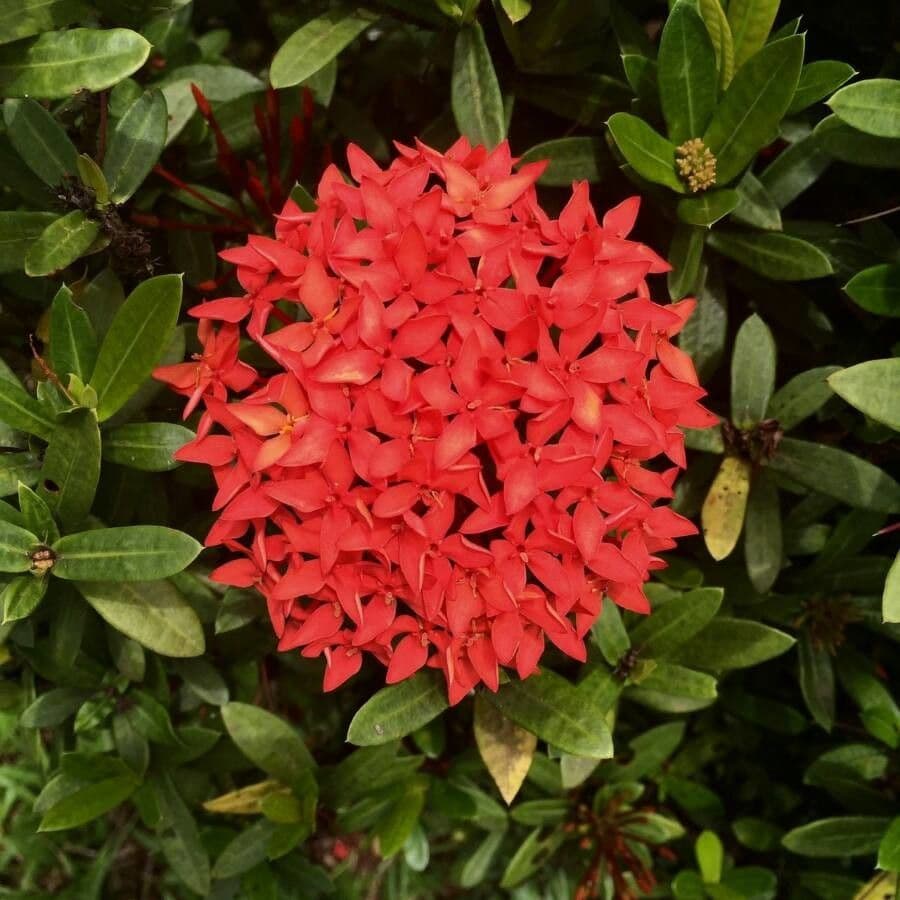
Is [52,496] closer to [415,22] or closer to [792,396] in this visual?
[415,22]

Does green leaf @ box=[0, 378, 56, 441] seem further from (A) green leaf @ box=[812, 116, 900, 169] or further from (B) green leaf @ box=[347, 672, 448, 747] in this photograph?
(A) green leaf @ box=[812, 116, 900, 169]

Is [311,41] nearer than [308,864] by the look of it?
Yes

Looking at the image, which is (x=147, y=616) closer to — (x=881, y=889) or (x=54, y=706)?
(x=54, y=706)

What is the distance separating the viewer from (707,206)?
1.18 m

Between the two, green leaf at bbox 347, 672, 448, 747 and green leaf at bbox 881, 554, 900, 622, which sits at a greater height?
green leaf at bbox 881, 554, 900, 622

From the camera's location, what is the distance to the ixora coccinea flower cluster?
931mm

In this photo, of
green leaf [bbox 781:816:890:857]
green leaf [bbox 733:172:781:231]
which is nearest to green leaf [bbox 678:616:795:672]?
green leaf [bbox 781:816:890:857]

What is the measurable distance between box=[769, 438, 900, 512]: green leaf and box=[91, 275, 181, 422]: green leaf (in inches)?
34.6

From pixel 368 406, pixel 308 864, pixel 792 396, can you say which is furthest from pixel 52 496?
pixel 792 396

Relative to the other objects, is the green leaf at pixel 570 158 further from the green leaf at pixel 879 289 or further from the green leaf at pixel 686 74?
the green leaf at pixel 879 289

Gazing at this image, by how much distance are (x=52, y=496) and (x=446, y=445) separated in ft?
1.75

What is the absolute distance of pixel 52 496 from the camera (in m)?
1.10

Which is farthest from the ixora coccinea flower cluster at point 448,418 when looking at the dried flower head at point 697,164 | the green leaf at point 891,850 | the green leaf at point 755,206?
the green leaf at point 891,850

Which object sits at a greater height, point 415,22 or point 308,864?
point 415,22
